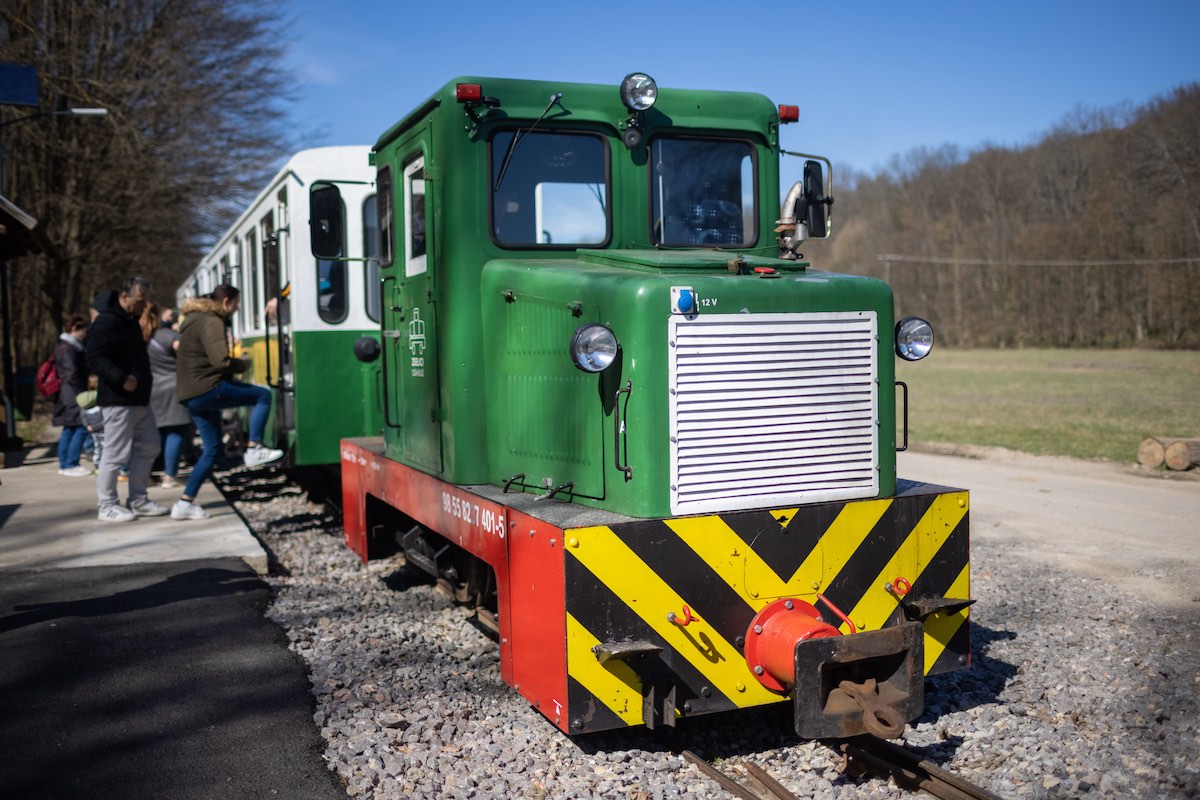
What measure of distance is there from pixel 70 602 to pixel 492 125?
3.75 metres

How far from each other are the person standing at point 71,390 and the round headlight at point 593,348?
9256 mm

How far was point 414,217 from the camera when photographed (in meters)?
5.57

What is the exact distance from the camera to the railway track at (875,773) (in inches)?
144

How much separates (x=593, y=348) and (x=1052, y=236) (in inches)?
2362

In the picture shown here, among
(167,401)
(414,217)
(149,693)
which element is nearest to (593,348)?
(414,217)

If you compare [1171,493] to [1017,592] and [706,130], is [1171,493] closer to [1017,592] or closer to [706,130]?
[1017,592]

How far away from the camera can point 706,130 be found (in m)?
5.25

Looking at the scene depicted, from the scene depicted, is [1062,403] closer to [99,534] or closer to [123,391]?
[123,391]

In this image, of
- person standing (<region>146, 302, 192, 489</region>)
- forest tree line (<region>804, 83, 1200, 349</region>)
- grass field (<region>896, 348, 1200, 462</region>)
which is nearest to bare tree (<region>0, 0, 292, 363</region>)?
person standing (<region>146, 302, 192, 489</region>)

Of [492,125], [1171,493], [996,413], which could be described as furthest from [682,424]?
[996,413]

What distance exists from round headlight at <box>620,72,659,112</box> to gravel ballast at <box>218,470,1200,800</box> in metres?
2.80

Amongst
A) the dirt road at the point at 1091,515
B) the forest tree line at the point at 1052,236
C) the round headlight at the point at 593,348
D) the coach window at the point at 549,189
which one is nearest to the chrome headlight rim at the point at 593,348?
the round headlight at the point at 593,348

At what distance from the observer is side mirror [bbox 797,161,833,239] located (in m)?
5.26

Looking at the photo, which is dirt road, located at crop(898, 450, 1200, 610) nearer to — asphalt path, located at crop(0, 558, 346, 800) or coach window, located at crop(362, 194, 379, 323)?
asphalt path, located at crop(0, 558, 346, 800)
